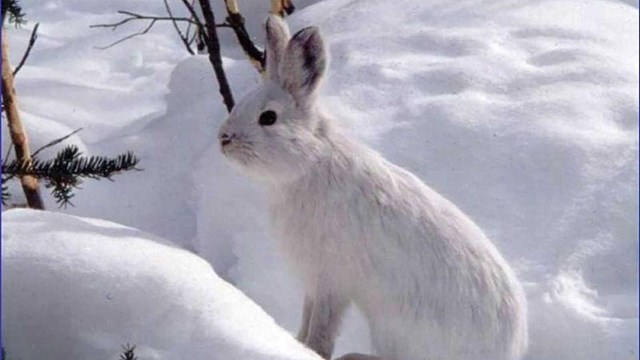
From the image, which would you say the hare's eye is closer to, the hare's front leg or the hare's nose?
the hare's nose

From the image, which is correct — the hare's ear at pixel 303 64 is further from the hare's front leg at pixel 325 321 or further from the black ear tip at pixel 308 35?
the hare's front leg at pixel 325 321

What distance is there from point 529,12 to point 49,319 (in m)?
1.56

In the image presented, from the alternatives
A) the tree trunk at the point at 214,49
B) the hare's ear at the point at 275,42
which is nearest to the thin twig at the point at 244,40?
the tree trunk at the point at 214,49

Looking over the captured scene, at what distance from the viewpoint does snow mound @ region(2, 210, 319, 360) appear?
1084mm

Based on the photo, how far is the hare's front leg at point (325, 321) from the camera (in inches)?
53.7

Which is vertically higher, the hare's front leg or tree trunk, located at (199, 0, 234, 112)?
tree trunk, located at (199, 0, 234, 112)

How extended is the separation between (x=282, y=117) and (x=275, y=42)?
0.09 metres

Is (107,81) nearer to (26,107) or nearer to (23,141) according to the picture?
(23,141)

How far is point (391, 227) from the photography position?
133 cm

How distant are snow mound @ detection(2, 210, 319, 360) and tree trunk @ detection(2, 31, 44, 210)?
0.61 m

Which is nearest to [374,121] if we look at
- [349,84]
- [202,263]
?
[349,84]

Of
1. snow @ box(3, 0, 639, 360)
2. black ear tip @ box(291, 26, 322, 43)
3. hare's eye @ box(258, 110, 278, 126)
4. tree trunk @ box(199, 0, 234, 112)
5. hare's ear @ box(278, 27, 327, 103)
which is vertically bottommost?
snow @ box(3, 0, 639, 360)

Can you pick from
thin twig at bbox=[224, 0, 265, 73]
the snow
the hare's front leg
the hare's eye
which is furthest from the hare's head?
thin twig at bbox=[224, 0, 265, 73]

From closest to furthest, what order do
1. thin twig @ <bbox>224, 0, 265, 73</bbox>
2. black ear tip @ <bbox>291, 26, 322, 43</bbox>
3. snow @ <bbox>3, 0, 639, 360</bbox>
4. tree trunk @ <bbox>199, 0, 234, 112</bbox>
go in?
black ear tip @ <bbox>291, 26, 322, 43</bbox>
snow @ <bbox>3, 0, 639, 360</bbox>
tree trunk @ <bbox>199, 0, 234, 112</bbox>
thin twig @ <bbox>224, 0, 265, 73</bbox>
